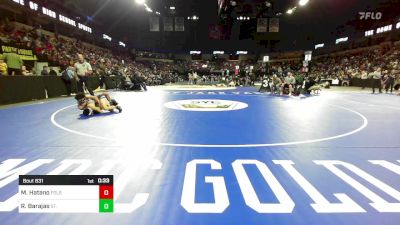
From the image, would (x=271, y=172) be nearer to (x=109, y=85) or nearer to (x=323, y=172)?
(x=323, y=172)

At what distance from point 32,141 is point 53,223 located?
343cm

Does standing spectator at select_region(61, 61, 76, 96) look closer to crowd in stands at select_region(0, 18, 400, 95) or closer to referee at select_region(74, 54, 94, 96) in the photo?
crowd in stands at select_region(0, 18, 400, 95)

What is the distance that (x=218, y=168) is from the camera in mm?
3850

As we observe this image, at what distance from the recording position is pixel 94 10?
141ft

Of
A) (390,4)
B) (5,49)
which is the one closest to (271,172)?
(5,49)

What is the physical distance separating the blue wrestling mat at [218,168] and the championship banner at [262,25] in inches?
983

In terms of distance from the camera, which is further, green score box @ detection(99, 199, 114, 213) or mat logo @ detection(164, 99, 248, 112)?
mat logo @ detection(164, 99, 248, 112)

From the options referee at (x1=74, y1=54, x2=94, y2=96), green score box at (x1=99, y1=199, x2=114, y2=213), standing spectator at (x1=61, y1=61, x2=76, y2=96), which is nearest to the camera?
green score box at (x1=99, y1=199, x2=114, y2=213)

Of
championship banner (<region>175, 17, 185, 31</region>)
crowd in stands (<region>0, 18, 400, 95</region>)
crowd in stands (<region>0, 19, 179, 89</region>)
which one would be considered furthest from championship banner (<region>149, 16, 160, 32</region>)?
crowd in stands (<region>0, 18, 400, 95</region>)

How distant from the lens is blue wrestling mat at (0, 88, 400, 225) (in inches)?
104
